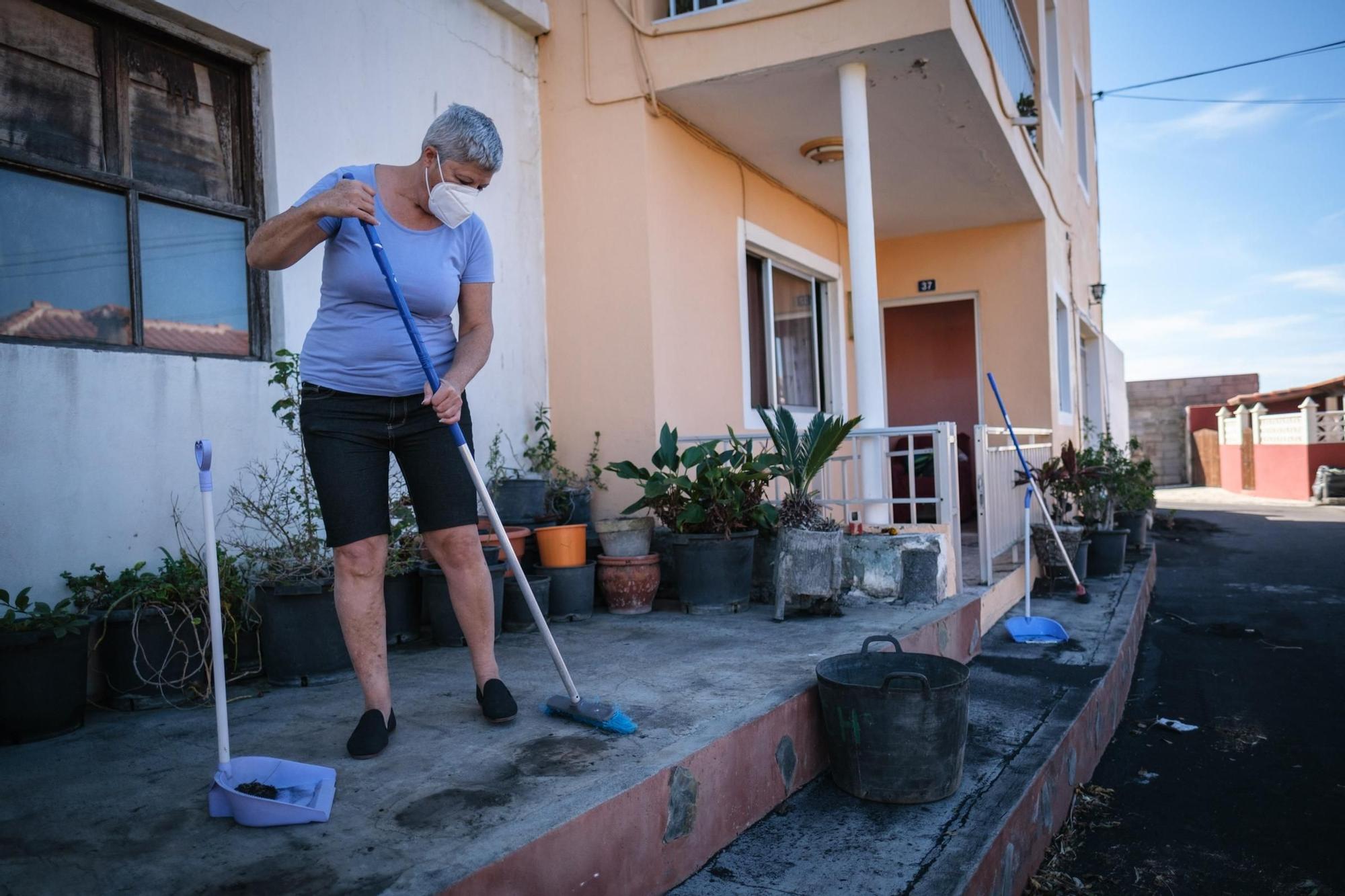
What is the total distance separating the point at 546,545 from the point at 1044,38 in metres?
8.24

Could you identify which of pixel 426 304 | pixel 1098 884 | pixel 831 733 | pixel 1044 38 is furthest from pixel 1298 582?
pixel 426 304

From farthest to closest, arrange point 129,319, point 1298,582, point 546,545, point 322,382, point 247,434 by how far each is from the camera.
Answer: point 1298,582, point 546,545, point 247,434, point 129,319, point 322,382

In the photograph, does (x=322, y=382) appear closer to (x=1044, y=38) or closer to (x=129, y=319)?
(x=129, y=319)

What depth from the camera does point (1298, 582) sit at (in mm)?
8367

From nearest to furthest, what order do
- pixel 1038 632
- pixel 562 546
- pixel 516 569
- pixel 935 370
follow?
pixel 516 569 → pixel 562 546 → pixel 1038 632 → pixel 935 370

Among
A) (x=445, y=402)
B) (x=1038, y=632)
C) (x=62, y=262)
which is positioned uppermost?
(x=62, y=262)

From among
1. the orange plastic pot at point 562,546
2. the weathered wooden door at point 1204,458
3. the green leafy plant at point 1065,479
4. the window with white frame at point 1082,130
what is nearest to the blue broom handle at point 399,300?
the orange plastic pot at point 562,546

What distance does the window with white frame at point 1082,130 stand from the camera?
13.1 m

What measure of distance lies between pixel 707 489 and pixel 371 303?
252 centimetres

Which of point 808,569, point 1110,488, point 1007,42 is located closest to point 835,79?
point 1007,42

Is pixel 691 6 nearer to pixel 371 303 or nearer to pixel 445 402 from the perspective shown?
pixel 371 303

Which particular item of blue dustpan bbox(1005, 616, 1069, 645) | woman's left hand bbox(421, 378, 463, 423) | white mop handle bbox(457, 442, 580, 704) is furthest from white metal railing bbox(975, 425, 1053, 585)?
woman's left hand bbox(421, 378, 463, 423)

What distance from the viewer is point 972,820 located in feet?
8.91

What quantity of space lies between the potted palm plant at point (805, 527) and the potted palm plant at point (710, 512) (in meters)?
0.15
